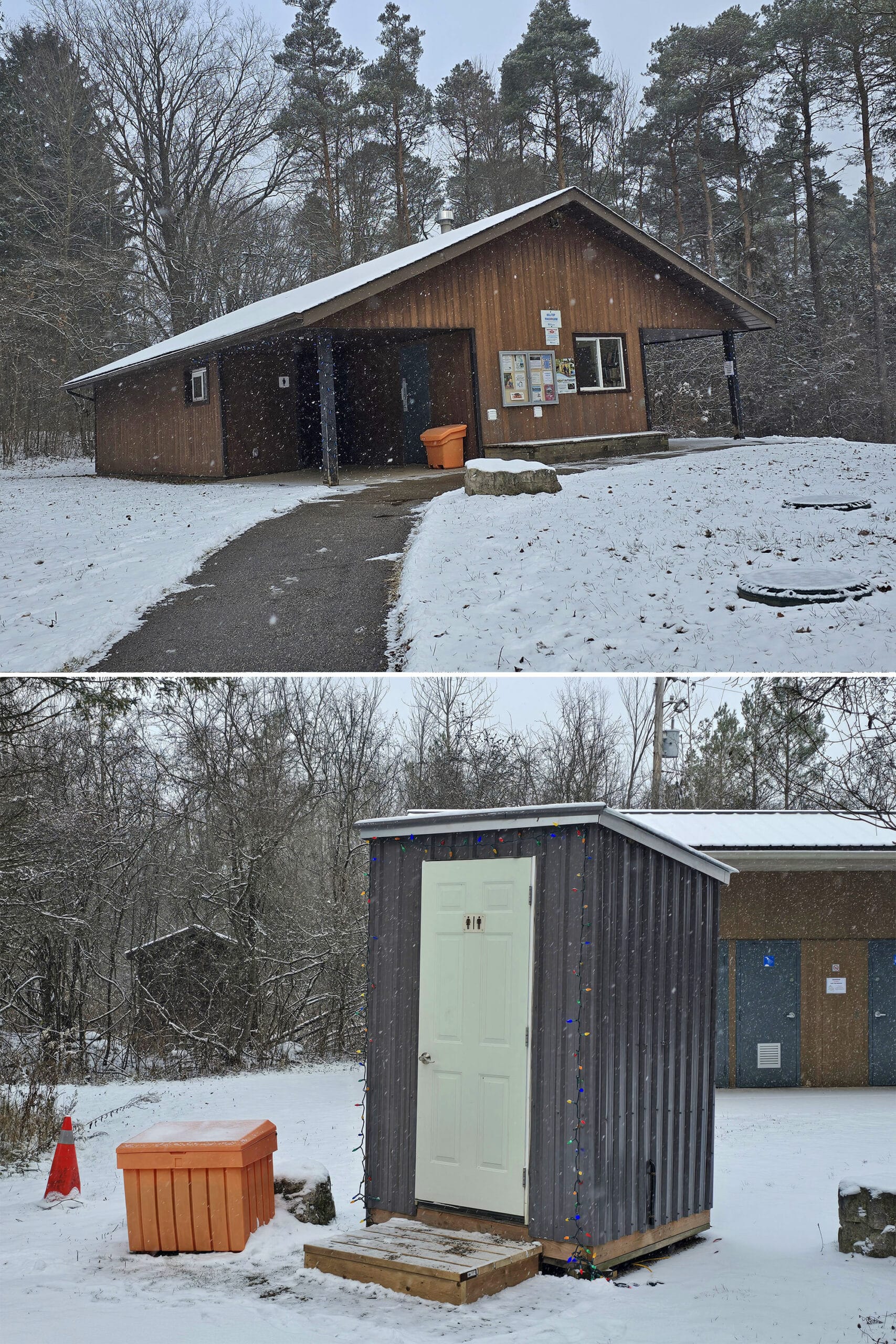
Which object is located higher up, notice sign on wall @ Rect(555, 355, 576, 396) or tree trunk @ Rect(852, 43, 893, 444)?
tree trunk @ Rect(852, 43, 893, 444)

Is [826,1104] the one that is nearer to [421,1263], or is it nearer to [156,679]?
[421,1263]

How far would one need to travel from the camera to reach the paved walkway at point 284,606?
308 inches

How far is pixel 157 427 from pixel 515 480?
470 inches

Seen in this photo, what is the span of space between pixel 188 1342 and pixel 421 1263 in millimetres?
1226

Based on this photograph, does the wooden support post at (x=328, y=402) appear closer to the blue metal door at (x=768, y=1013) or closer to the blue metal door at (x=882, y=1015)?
the blue metal door at (x=768, y=1013)

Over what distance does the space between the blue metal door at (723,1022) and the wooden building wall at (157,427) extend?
1235 cm

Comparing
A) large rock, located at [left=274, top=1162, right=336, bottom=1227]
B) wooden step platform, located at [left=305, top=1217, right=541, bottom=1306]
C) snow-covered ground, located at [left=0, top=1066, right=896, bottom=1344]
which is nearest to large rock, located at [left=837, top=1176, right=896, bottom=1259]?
snow-covered ground, located at [left=0, top=1066, right=896, bottom=1344]

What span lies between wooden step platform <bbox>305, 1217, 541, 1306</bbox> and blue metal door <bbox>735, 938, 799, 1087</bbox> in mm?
8233

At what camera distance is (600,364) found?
66.8 ft


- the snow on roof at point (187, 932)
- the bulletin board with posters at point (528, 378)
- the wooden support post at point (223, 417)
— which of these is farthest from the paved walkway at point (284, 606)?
the wooden support post at point (223, 417)

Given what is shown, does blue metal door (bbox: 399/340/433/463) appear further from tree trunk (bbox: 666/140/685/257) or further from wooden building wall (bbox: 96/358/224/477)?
tree trunk (bbox: 666/140/685/257)

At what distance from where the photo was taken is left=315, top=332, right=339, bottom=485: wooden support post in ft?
53.1

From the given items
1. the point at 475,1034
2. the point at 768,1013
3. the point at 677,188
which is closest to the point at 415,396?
the point at 768,1013

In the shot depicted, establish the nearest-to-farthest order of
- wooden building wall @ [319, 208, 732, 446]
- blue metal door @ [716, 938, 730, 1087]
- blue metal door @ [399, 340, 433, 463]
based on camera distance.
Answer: blue metal door @ [716, 938, 730, 1087] → wooden building wall @ [319, 208, 732, 446] → blue metal door @ [399, 340, 433, 463]
